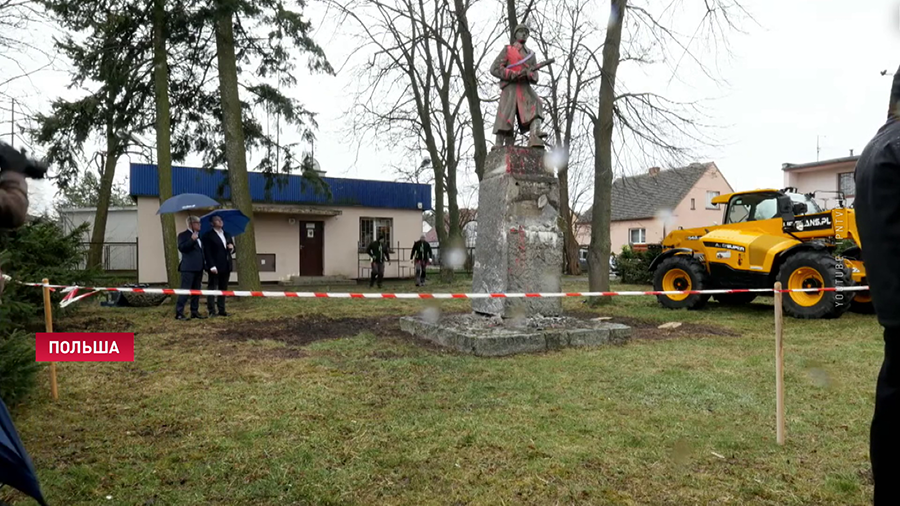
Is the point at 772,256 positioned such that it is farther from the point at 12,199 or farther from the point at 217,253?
the point at 12,199

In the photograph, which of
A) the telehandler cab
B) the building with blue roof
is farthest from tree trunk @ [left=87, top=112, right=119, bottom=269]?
the telehandler cab

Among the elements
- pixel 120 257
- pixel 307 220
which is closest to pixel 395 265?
pixel 307 220

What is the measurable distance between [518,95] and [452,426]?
565 centimetres

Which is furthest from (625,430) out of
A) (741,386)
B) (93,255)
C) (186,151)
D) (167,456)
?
(93,255)

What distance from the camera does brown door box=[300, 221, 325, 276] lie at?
71.1 ft

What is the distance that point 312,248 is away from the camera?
864 inches

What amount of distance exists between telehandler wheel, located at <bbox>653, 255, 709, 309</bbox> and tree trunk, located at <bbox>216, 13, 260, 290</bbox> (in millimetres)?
8422

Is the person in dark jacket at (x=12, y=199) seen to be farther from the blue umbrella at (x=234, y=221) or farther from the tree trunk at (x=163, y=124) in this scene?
the tree trunk at (x=163, y=124)

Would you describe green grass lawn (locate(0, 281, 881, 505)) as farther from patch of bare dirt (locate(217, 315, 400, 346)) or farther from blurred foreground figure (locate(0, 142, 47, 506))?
blurred foreground figure (locate(0, 142, 47, 506))

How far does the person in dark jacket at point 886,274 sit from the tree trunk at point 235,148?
12024 millimetres

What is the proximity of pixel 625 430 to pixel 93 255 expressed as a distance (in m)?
18.5

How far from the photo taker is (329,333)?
8289 mm

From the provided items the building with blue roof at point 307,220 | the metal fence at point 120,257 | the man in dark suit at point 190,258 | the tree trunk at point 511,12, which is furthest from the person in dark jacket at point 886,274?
the metal fence at point 120,257

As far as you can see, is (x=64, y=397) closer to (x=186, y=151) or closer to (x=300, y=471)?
(x=300, y=471)
